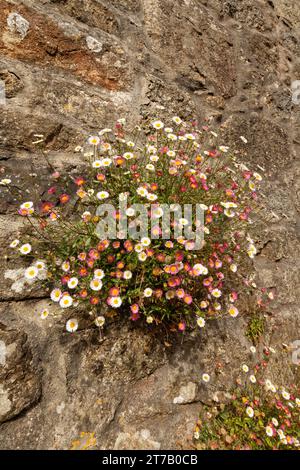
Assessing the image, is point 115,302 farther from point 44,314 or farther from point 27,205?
point 27,205

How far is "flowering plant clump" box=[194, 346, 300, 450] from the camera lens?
1.84m

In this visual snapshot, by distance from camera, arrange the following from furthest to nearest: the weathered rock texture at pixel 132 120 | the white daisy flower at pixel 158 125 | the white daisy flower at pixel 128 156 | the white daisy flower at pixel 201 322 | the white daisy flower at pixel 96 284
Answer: the white daisy flower at pixel 158 125
the white daisy flower at pixel 128 156
the white daisy flower at pixel 201 322
the white daisy flower at pixel 96 284
the weathered rock texture at pixel 132 120

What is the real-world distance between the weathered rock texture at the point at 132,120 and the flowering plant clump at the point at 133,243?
135mm

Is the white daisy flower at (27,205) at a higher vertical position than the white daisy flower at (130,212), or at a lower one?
lower

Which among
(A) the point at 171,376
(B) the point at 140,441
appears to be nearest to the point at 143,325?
(A) the point at 171,376

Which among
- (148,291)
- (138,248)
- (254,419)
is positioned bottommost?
(254,419)

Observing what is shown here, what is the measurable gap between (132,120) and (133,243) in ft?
3.66

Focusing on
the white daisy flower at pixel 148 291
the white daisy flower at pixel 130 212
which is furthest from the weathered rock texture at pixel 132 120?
the white daisy flower at pixel 130 212

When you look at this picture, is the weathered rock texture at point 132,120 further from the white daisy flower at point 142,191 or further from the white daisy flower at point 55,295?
the white daisy flower at point 142,191

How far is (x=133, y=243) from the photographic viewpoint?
195 centimetres

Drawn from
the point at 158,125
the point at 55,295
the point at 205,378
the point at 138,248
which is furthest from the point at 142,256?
the point at 158,125

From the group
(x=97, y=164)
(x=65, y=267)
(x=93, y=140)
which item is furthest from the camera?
(x=93, y=140)

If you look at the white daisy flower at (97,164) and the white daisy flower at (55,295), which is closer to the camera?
the white daisy flower at (55,295)

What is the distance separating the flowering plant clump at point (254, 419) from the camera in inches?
72.5
